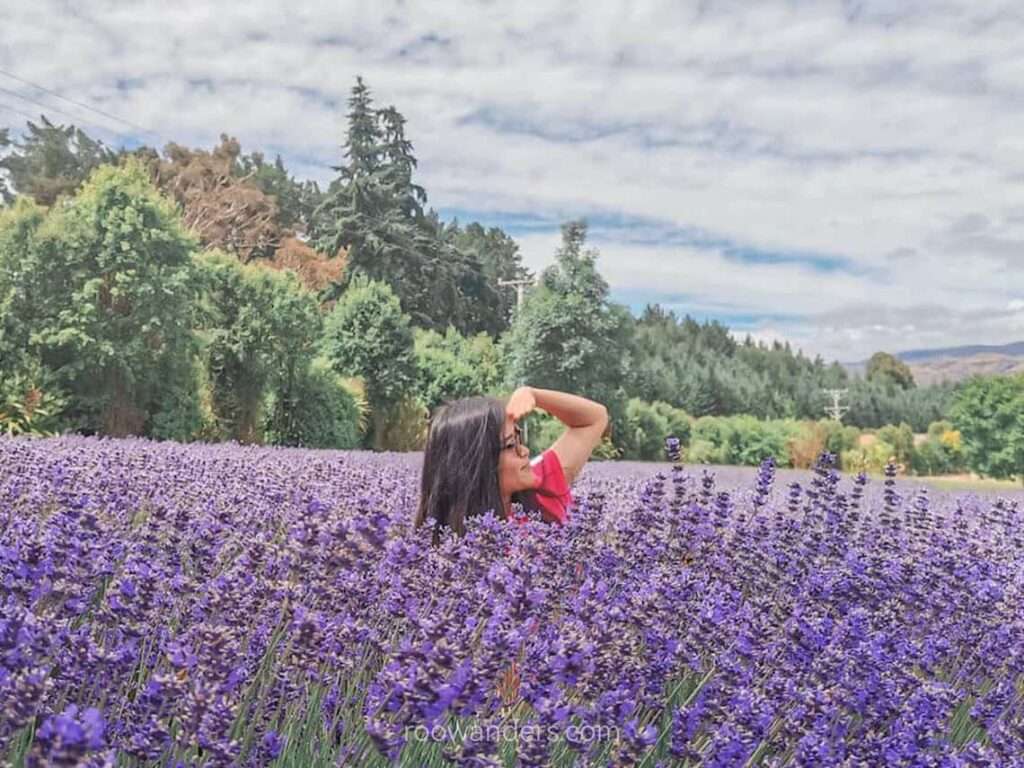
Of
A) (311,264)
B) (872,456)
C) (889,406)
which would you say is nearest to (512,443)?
(872,456)

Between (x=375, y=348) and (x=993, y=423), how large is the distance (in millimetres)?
14496

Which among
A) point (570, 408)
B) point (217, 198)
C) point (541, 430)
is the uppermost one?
point (217, 198)

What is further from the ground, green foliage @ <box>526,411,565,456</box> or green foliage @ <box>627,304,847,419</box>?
green foliage @ <box>627,304,847,419</box>

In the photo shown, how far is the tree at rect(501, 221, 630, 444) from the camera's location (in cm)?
2211

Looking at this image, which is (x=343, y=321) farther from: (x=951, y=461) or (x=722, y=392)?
(x=722, y=392)

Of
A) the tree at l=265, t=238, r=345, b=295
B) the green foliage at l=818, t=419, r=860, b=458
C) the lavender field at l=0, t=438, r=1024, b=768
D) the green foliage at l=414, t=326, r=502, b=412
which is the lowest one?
the green foliage at l=818, t=419, r=860, b=458

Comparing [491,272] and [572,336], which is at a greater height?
[491,272]

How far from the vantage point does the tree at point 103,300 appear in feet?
41.3

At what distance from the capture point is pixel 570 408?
382 cm

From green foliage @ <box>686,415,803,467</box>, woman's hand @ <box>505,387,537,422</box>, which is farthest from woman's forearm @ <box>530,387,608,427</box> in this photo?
green foliage @ <box>686,415,803,467</box>

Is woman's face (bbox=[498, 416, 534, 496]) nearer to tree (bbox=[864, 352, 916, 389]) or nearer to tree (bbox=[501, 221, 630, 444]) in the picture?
tree (bbox=[501, 221, 630, 444])

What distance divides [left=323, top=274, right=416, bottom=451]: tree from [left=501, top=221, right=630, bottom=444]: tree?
2990mm

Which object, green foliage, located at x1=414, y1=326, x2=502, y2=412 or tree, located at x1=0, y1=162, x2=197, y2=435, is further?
green foliage, located at x1=414, y1=326, x2=502, y2=412

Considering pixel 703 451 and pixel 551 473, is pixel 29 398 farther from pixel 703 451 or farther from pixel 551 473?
pixel 703 451
